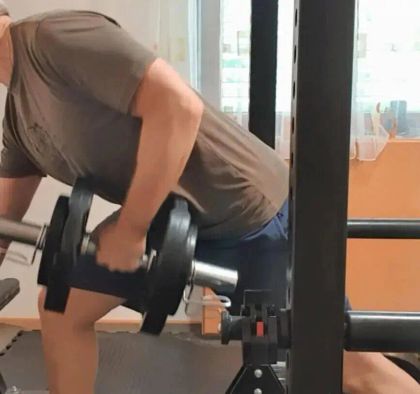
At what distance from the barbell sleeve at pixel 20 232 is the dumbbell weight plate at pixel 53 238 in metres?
0.03

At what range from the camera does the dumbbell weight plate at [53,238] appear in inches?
34.4

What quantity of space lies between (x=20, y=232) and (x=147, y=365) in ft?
4.16

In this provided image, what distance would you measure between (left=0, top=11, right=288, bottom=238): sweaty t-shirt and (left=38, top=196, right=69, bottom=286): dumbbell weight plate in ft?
0.41

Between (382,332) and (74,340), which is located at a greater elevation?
(382,332)

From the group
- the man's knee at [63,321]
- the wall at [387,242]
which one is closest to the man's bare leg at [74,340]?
the man's knee at [63,321]

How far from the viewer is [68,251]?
33.6 inches

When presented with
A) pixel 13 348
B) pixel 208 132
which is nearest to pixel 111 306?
pixel 208 132

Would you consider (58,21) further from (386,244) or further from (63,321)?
(386,244)

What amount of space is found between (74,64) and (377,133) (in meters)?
1.69

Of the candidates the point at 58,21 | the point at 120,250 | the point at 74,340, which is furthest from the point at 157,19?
the point at 120,250

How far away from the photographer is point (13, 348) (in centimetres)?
229

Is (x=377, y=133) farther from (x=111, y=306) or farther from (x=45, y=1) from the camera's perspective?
(x=111, y=306)

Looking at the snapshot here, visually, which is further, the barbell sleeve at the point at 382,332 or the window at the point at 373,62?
the window at the point at 373,62

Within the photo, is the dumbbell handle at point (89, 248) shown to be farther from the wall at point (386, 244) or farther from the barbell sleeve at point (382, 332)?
the wall at point (386, 244)
